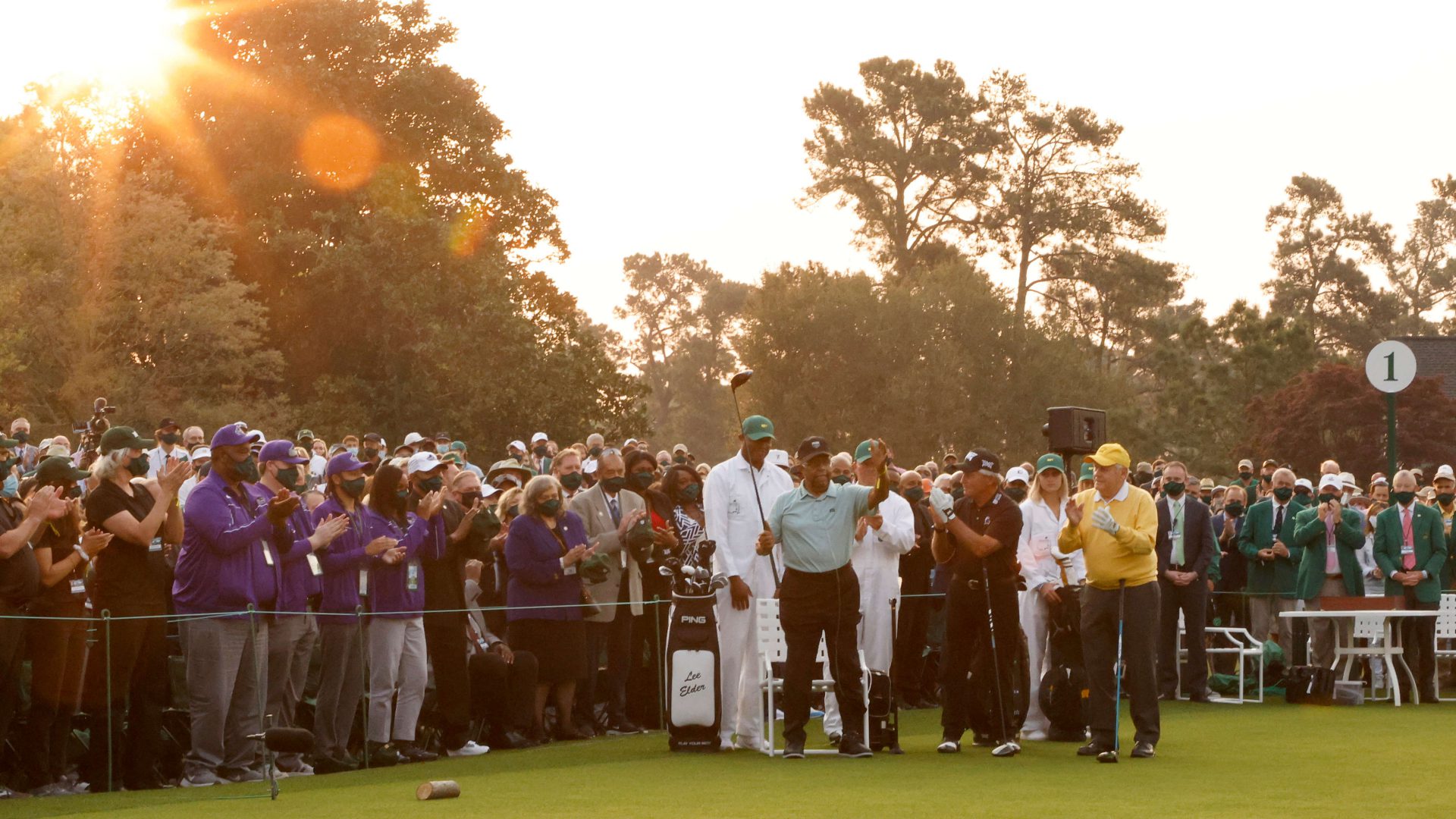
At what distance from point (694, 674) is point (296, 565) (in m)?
2.65

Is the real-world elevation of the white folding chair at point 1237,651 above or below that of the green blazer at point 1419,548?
below

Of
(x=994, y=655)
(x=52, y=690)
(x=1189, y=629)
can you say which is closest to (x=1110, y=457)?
(x=994, y=655)

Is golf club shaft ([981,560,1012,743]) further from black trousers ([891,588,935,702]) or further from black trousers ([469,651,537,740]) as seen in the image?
black trousers ([891,588,935,702])

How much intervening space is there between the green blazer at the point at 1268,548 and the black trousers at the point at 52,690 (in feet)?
40.3

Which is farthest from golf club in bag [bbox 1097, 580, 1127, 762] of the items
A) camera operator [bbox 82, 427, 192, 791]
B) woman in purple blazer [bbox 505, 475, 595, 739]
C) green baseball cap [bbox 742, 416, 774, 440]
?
camera operator [bbox 82, 427, 192, 791]

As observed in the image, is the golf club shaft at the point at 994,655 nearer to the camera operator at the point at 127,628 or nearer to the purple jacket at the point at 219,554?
the purple jacket at the point at 219,554

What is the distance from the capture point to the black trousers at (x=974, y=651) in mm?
11797

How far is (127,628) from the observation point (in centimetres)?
1046

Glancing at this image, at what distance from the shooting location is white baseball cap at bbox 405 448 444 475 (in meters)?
12.9

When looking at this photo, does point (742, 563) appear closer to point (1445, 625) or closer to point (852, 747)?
point (852, 747)

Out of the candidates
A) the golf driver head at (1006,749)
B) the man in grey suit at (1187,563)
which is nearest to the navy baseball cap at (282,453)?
the golf driver head at (1006,749)

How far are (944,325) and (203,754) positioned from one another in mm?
41660

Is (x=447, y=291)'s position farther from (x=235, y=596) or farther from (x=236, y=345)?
(x=235, y=596)

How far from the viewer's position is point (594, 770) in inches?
437
